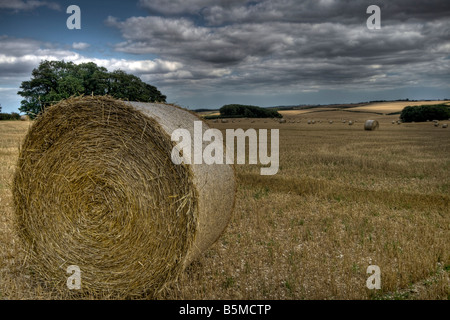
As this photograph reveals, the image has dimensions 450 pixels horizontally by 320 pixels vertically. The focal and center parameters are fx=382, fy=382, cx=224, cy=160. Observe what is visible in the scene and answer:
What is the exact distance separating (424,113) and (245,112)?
28250mm

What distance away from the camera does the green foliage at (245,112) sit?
64.8 metres

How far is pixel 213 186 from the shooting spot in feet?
17.9

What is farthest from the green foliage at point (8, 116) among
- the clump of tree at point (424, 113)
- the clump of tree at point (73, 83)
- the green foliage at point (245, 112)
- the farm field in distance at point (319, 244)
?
the clump of tree at point (424, 113)

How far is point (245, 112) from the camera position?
65.7m

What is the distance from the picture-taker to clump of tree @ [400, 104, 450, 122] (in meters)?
59.2

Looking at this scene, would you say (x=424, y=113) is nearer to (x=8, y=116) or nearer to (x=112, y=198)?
(x=8, y=116)

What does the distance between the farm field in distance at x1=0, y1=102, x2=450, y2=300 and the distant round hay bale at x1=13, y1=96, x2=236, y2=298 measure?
0.41 meters

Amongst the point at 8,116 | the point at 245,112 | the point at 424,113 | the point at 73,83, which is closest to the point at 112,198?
the point at 73,83

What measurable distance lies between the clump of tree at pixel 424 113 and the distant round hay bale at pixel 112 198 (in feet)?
202

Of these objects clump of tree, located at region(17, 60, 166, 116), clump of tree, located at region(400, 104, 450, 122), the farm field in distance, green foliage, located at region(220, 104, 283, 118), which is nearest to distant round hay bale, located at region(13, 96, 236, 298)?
the farm field in distance

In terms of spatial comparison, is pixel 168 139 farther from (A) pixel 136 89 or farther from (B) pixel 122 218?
(A) pixel 136 89

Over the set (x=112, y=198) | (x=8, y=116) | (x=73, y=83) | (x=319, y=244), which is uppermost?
(x=73, y=83)

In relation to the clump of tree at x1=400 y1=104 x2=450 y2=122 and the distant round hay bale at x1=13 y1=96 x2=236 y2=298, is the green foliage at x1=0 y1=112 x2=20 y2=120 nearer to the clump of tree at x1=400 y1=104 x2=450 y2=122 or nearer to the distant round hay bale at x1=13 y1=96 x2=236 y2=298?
the distant round hay bale at x1=13 y1=96 x2=236 y2=298
